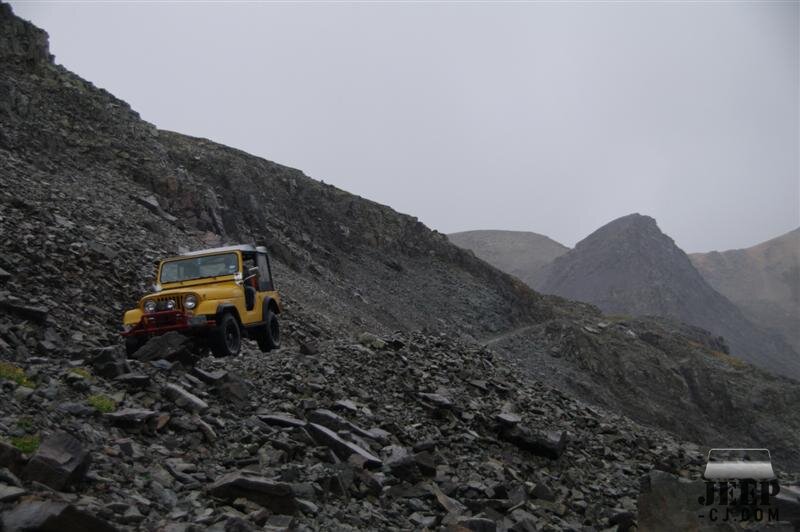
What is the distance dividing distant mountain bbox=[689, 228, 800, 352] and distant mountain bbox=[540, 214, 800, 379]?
73.5 ft

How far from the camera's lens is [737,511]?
22.6 feet

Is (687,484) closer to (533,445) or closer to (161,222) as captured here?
(533,445)

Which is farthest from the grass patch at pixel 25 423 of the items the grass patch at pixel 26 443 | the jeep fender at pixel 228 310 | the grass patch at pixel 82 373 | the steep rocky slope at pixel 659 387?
the steep rocky slope at pixel 659 387

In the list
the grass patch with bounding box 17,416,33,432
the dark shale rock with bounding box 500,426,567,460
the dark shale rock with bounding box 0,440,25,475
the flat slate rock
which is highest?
the grass patch with bounding box 17,416,33,432

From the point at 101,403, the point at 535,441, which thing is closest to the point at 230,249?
the point at 101,403

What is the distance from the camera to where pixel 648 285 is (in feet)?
376

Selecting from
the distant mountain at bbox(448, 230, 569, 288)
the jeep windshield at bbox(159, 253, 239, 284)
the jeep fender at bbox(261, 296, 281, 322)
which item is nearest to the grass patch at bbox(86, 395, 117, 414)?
the jeep windshield at bbox(159, 253, 239, 284)

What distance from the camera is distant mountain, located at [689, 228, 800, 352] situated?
14950cm

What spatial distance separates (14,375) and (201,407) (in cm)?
220

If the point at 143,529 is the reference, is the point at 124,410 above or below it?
above

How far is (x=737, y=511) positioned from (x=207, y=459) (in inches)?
238

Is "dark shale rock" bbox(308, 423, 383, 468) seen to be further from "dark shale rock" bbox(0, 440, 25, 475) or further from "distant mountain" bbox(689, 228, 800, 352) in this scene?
"distant mountain" bbox(689, 228, 800, 352)

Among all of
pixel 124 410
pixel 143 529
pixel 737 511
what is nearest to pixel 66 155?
pixel 124 410

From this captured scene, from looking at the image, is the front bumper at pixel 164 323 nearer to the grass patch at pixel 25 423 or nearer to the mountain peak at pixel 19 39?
the grass patch at pixel 25 423
